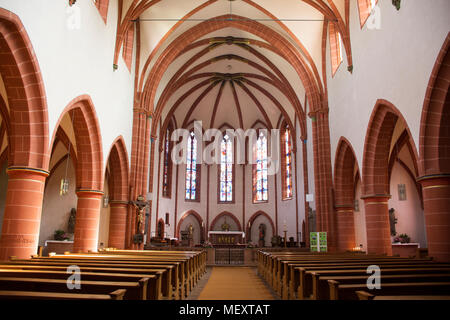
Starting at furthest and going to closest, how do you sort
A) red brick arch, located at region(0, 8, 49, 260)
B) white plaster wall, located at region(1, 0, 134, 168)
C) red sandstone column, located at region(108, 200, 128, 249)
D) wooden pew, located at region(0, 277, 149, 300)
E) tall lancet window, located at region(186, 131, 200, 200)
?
tall lancet window, located at region(186, 131, 200, 200) → red sandstone column, located at region(108, 200, 128, 249) → white plaster wall, located at region(1, 0, 134, 168) → red brick arch, located at region(0, 8, 49, 260) → wooden pew, located at region(0, 277, 149, 300)

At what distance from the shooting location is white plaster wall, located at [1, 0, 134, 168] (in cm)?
826

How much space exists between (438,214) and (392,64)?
14.6 ft

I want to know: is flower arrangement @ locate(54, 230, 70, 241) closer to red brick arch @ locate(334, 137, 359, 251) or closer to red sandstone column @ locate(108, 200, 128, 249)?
red sandstone column @ locate(108, 200, 128, 249)

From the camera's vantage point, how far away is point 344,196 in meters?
16.2

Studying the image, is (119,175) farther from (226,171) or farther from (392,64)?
(226,171)

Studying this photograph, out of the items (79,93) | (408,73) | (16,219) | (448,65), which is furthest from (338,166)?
(16,219)

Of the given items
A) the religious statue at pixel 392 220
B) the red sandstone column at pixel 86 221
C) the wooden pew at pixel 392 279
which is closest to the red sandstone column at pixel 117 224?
the red sandstone column at pixel 86 221

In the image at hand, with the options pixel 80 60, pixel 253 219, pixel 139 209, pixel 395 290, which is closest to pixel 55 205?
pixel 139 209

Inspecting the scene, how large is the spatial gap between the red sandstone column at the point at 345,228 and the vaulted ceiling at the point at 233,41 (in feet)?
17.8

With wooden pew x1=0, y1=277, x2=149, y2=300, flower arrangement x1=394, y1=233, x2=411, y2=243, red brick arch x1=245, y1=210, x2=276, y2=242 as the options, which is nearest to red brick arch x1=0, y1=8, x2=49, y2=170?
wooden pew x1=0, y1=277, x2=149, y2=300

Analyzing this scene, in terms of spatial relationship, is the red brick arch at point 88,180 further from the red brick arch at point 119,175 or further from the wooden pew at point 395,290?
the wooden pew at point 395,290

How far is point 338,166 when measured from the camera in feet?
53.6

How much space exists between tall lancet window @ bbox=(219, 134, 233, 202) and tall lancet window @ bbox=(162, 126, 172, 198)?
4638mm
